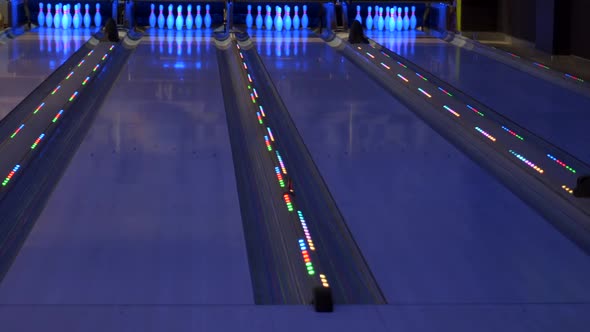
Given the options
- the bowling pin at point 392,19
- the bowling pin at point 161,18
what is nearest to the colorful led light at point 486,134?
the bowling pin at point 392,19

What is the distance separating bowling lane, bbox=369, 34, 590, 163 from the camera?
4.93m

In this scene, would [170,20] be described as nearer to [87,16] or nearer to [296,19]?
[87,16]

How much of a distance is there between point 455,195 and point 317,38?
19.1 feet

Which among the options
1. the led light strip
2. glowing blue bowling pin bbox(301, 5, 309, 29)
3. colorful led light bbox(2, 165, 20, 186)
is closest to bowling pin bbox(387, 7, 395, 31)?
glowing blue bowling pin bbox(301, 5, 309, 29)

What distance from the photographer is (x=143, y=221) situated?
3287mm

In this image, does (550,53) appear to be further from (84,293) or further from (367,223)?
(84,293)

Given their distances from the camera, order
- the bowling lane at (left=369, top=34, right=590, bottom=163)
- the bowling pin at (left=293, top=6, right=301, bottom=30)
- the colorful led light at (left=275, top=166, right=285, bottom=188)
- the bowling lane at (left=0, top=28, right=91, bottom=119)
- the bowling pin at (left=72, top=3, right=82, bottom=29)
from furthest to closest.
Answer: the bowling pin at (left=293, top=6, right=301, bottom=30)
the bowling pin at (left=72, top=3, right=82, bottom=29)
the bowling lane at (left=0, top=28, right=91, bottom=119)
the bowling lane at (left=369, top=34, right=590, bottom=163)
the colorful led light at (left=275, top=166, right=285, bottom=188)

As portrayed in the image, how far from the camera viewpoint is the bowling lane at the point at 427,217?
108 inches

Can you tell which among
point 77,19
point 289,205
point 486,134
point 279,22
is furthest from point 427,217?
point 77,19

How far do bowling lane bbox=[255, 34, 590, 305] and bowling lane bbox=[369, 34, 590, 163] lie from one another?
629 mm

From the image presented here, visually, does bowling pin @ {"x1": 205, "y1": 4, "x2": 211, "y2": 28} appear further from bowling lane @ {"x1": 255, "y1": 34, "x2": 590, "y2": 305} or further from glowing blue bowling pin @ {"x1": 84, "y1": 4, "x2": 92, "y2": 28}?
bowling lane @ {"x1": 255, "y1": 34, "x2": 590, "y2": 305}

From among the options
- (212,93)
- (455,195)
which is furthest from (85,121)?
(455,195)

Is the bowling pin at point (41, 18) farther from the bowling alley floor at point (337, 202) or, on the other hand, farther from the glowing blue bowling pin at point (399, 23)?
the bowling alley floor at point (337, 202)

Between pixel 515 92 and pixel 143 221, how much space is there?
11.7 feet
